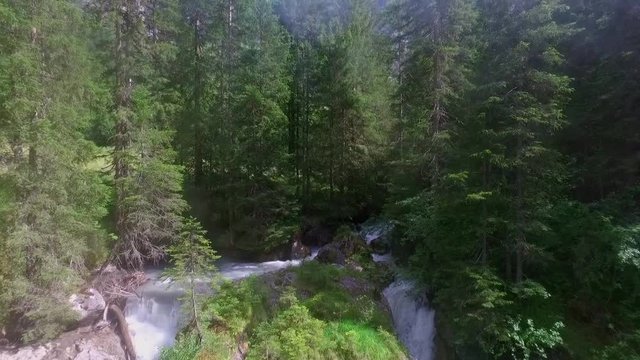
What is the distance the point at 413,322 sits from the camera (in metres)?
14.8

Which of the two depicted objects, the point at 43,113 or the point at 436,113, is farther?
the point at 436,113

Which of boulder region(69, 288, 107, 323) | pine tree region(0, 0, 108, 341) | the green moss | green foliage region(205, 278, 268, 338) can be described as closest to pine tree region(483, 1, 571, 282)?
the green moss

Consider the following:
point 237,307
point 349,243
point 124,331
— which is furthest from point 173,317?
point 349,243

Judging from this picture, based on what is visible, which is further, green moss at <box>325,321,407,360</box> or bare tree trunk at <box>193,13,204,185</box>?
bare tree trunk at <box>193,13,204,185</box>

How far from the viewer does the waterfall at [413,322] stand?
1419 centimetres

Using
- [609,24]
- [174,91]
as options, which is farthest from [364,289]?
[174,91]

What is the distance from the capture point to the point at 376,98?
79.0ft

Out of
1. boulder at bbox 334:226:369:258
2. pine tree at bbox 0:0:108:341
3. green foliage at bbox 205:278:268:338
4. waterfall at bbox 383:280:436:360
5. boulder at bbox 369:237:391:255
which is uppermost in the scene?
pine tree at bbox 0:0:108:341

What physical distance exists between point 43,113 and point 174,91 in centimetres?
1062

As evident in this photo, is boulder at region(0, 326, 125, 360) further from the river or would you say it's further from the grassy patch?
the grassy patch

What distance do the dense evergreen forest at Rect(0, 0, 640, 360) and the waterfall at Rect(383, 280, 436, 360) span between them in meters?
0.62

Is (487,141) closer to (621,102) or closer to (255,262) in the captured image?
(621,102)

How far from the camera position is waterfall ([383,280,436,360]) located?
14.2 metres

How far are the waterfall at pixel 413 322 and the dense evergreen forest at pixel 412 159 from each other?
624 mm
